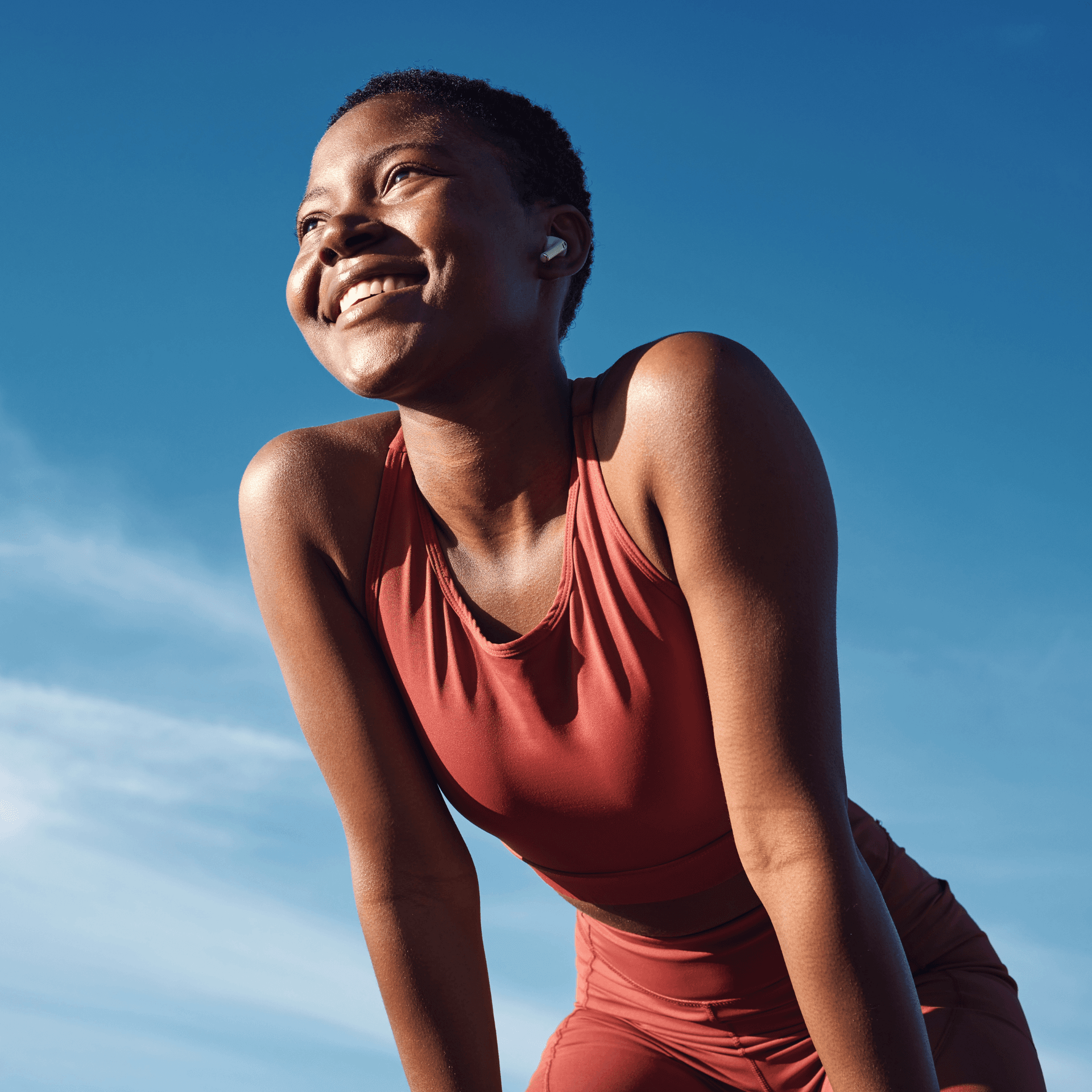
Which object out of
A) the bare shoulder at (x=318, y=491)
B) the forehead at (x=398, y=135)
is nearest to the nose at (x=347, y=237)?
the forehead at (x=398, y=135)

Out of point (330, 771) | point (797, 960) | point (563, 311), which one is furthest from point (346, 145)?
point (797, 960)

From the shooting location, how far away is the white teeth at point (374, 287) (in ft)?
7.29

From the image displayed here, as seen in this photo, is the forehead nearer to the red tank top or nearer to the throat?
the red tank top

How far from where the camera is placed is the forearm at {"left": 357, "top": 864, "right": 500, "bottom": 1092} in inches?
97.9

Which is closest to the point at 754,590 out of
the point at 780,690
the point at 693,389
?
the point at 780,690

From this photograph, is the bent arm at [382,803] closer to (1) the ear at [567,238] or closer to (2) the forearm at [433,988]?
(2) the forearm at [433,988]

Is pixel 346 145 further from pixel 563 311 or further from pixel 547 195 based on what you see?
pixel 563 311

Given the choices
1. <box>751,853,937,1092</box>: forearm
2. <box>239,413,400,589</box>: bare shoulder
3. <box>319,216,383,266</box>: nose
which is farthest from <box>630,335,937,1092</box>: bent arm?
<box>239,413,400,589</box>: bare shoulder

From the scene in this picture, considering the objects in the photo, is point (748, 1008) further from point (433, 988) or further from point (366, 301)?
point (366, 301)

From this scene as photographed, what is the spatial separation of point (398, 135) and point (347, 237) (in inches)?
9.5

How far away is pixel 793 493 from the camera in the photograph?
2.07 metres

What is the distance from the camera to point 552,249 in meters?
2.40

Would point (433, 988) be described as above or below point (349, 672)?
below

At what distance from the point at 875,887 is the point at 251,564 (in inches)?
56.6
